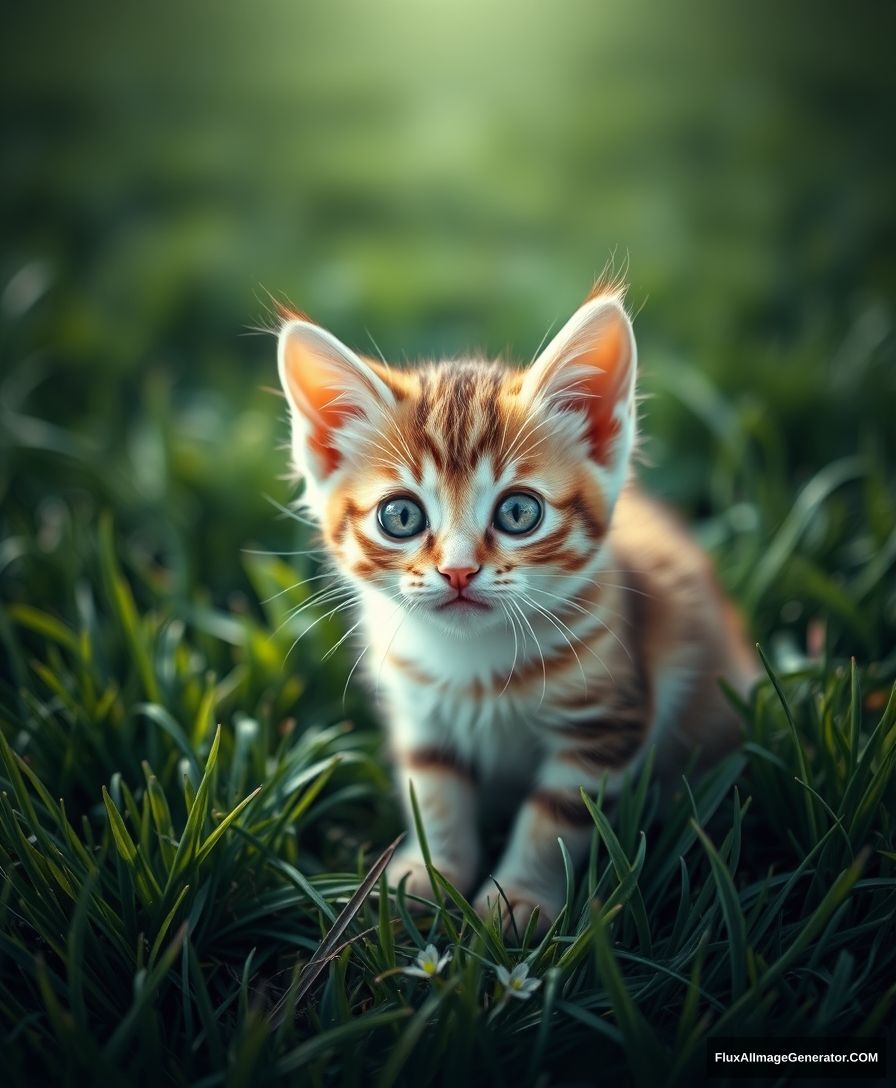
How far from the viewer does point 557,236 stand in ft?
12.6

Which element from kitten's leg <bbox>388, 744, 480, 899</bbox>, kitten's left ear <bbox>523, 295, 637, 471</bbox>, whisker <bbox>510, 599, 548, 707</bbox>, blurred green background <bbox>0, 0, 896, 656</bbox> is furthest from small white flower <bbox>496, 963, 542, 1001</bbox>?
blurred green background <bbox>0, 0, 896, 656</bbox>

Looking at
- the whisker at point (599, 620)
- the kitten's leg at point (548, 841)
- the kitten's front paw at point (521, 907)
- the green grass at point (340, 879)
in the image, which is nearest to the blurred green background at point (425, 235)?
the green grass at point (340, 879)

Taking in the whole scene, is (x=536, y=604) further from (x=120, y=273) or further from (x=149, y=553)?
(x=120, y=273)

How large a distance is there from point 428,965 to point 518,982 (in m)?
0.11

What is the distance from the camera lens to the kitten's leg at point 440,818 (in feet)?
4.99

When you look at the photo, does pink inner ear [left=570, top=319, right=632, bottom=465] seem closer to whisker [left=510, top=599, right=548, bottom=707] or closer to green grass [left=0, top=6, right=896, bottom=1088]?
whisker [left=510, top=599, right=548, bottom=707]

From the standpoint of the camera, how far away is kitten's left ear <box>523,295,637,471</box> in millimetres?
1358

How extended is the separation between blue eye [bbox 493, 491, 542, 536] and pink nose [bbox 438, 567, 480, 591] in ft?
0.33

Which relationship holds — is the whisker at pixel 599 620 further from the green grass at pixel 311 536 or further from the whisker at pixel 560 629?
the green grass at pixel 311 536

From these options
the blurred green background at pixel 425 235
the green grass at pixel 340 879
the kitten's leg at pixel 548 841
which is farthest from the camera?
the blurred green background at pixel 425 235

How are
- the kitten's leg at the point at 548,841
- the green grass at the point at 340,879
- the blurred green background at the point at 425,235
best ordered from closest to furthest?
1. the green grass at the point at 340,879
2. the kitten's leg at the point at 548,841
3. the blurred green background at the point at 425,235

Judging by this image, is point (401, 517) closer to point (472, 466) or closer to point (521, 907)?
point (472, 466)

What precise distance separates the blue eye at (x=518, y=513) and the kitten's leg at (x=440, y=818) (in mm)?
415

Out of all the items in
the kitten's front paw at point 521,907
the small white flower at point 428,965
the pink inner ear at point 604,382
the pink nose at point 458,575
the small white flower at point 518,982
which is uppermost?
the pink inner ear at point 604,382
